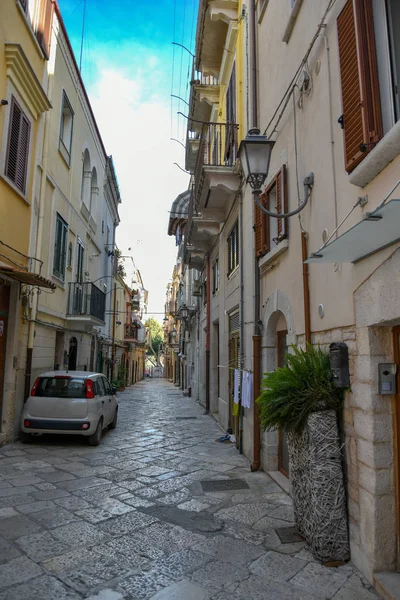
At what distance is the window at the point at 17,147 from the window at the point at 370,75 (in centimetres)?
719

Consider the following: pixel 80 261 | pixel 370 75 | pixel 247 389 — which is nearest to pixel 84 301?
pixel 80 261

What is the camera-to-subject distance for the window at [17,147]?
8.78 meters

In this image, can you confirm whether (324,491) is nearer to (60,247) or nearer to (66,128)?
(60,247)

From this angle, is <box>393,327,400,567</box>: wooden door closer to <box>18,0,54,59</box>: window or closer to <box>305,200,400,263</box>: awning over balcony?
<box>305,200,400,263</box>: awning over balcony

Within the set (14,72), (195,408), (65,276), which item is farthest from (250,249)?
(195,408)

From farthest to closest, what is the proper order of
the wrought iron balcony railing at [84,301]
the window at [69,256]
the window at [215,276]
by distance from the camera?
the window at [215,276], the window at [69,256], the wrought iron balcony railing at [84,301]

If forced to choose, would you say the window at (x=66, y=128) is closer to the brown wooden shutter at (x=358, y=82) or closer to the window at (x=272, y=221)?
the window at (x=272, y=221)

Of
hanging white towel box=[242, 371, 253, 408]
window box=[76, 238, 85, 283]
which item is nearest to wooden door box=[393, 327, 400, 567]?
hanging white towel box=[242, 371, 253, 408]

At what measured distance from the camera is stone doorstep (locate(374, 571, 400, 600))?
3.05 meters

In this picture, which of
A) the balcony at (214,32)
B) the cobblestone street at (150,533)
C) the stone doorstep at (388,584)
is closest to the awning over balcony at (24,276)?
the cobblestone street at (150,533)

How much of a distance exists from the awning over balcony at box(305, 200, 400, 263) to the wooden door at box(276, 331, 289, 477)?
3012 millimetres

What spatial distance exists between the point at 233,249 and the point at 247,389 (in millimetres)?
4024

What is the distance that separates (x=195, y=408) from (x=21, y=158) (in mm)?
10875

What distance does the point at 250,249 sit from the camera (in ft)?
26.1
